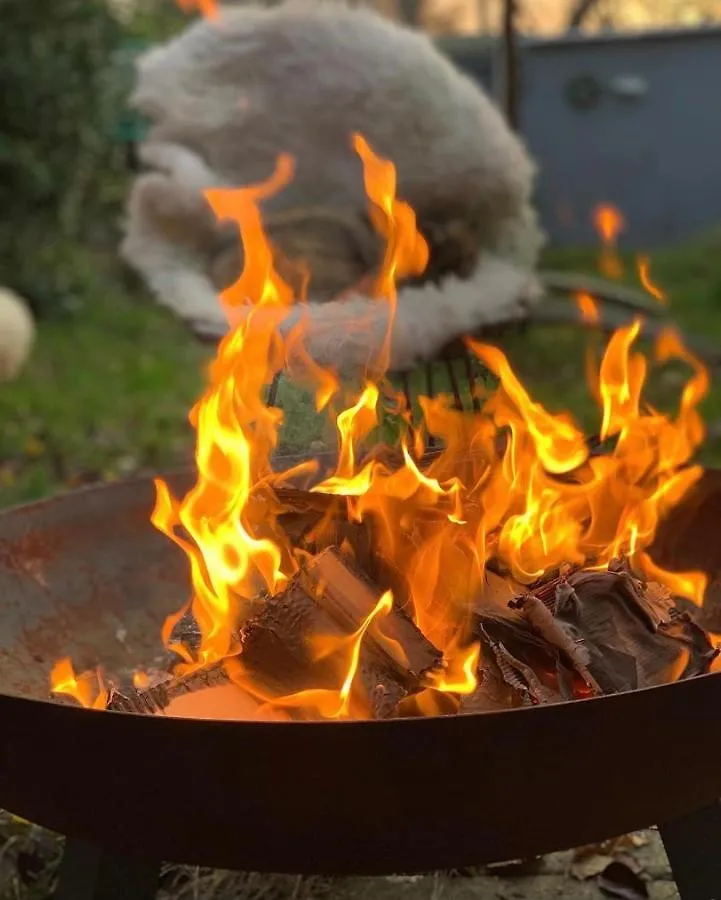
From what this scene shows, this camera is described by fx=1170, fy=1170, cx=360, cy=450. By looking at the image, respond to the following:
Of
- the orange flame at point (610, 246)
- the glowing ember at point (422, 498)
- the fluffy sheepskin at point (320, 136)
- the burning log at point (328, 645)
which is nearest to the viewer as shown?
the burning log at point (328, 645)

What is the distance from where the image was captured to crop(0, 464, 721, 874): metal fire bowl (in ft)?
3.67

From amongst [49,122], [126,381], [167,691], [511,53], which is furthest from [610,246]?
[167,691]

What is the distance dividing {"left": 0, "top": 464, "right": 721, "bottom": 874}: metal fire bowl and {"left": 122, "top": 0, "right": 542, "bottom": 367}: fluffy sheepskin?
2513 millimetres

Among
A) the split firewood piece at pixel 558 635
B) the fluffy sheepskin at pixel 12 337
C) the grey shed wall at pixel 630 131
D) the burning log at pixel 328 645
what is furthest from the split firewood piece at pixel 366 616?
the grey shed wall at pixel 630 131

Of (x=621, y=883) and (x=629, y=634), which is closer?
(x=629, y=634)

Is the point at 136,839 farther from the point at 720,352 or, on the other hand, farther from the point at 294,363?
the point at 720,352

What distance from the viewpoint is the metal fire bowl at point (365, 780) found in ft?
3.67

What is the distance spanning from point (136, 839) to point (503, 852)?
386mm

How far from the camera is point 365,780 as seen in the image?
1.13 metres

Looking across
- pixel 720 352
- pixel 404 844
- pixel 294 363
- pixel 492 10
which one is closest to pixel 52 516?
pixel 294 363

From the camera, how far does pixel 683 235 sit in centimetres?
786

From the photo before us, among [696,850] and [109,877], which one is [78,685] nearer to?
[109,877]

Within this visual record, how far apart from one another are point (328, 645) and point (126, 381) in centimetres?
380

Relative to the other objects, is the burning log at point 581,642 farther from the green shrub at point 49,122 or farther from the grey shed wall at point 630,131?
the grey shed wall at point 630,131
